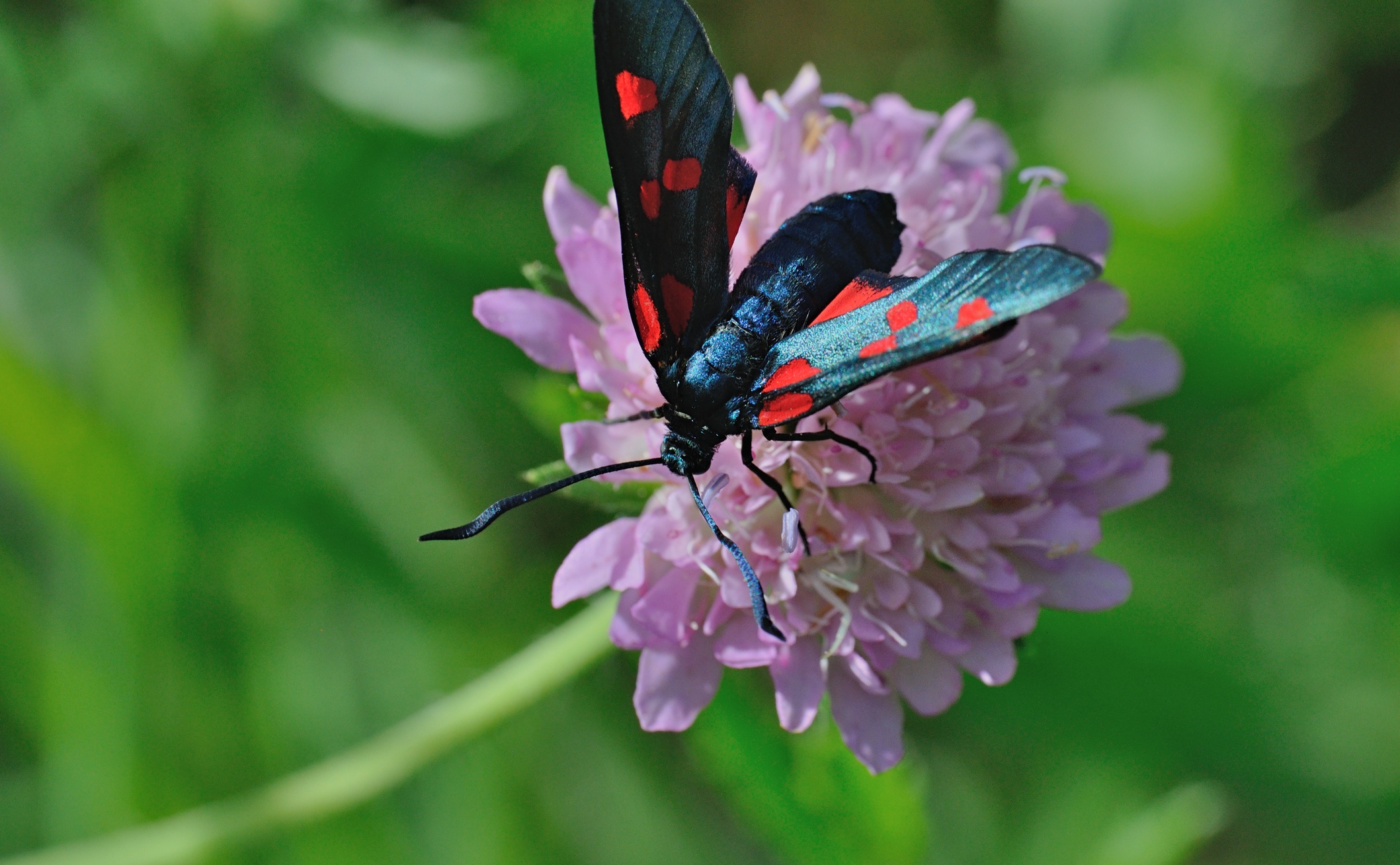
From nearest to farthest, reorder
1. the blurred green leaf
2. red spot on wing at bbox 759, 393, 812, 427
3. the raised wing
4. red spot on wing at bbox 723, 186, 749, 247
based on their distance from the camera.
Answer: the raised wing < red spot on wing at bbox 759, 393, 812, 427 < red spot on wing at bbox 723, 186, 749, 247 < the blurred green leaf

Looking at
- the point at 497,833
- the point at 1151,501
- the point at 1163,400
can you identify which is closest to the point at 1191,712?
the point at 1151,501

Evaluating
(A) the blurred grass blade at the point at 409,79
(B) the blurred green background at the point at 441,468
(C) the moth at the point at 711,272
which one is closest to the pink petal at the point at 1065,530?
(C) the moth at the point at 711,272

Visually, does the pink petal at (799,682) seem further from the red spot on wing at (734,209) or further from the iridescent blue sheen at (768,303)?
the red spot on wing at (734,209)

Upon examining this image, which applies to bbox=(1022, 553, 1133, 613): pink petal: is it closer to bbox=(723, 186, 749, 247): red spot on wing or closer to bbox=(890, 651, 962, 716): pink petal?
bbox=(890, 651, 962, 716): pink petal

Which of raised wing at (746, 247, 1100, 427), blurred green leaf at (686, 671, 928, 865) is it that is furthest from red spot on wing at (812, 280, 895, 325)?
blurred green leaf at (686, 671, 928, 865)

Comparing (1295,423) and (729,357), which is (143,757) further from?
(1295,423)
